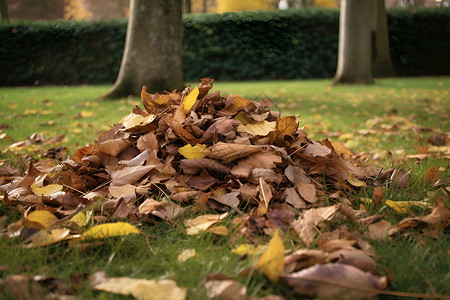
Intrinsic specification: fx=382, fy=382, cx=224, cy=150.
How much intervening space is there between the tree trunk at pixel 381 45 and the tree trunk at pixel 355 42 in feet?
7.86

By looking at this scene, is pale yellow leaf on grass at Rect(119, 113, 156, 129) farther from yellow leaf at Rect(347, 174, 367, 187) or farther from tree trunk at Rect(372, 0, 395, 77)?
tree trunk at Rect(372, 0, 395, 77)

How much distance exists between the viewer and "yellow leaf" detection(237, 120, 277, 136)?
2025 mm

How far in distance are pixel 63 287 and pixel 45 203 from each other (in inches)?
29.8

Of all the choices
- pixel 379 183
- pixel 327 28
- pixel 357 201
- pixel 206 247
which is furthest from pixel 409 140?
pixel 327 28

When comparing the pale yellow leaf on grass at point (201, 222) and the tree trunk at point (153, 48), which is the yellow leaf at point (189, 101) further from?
the tree trunk at point (153, 48)

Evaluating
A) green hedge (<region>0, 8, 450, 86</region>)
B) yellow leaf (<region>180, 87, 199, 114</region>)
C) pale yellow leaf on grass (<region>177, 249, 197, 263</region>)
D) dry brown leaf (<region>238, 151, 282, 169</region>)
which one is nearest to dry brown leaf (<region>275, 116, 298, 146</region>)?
dry brown leaf (<region>238, 151, 282, 169</region>)

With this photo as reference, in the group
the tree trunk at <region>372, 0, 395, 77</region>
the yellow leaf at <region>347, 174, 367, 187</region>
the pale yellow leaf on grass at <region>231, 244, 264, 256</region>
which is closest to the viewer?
the pale yellow leaf on grass at <region>231, 244, 264, 256</region>

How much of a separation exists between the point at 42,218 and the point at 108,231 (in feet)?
0.98

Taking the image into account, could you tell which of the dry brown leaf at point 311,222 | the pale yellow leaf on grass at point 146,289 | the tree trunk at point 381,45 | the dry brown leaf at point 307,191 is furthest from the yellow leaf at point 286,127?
the tree trunk at point 381,45

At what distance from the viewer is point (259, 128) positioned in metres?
2.07

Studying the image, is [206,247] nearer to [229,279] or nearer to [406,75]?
[229,279]

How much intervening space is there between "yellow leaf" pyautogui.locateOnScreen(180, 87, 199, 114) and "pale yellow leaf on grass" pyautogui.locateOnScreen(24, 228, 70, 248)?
0.95 meters

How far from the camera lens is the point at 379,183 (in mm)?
2076

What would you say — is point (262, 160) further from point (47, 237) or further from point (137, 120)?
point (47, 237)
